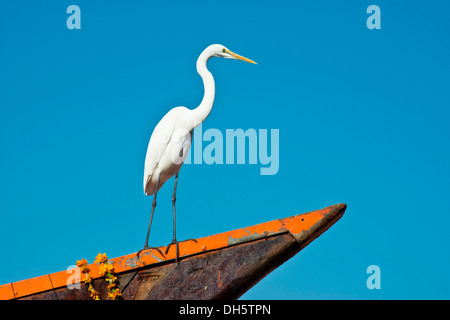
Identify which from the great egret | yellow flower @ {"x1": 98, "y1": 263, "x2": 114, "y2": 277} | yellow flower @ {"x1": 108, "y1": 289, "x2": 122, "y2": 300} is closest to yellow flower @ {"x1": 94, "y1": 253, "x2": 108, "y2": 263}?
yellow flower @ {"x1": 98, "y1": 263, "x2": 114, "y2": 277}

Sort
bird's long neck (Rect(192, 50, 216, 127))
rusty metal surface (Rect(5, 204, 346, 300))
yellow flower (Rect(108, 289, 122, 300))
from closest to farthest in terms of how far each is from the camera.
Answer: rusty metal surface (Rect(5, 204, 346, 300)), yellow flower (Rect(108, 289, 122, 300)), bird's long neck (Rect(192, 50, 216, 127))

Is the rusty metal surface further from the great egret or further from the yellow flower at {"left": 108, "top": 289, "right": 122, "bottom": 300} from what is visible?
the great egret

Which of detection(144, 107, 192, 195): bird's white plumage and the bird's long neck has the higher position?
the bird's long neck

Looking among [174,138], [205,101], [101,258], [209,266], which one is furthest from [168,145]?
[209,266]

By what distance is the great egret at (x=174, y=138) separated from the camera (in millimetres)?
9117

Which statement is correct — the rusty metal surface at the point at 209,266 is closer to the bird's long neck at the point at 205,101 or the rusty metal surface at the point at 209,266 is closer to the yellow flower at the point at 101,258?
the yellow flower at the point at 101,258

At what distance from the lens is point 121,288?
6.32 metres

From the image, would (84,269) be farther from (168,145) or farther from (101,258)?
(168,145)

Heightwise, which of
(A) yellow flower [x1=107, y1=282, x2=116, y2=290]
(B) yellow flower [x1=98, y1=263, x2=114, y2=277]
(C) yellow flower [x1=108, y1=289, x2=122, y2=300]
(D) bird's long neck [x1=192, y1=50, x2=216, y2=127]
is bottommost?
(C) yellow flower [x1=108, y1=289, x2=122, y2=300]

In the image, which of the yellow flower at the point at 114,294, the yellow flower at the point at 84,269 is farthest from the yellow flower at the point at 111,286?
the yellow flower at the point at 84,269

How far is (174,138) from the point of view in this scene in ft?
30.3

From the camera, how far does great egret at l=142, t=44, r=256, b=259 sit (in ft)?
29.9
